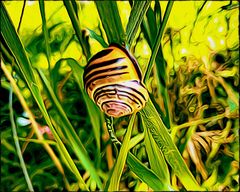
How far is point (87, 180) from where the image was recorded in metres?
0.71

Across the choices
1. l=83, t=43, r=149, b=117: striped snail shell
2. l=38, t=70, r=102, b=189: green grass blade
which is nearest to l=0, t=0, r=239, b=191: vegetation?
l=38, t=70, r=102, b=189: green grass blade

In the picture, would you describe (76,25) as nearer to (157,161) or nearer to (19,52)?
(19,52)

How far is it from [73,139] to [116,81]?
169 millimetres

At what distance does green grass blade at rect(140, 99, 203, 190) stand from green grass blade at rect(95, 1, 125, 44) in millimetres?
100

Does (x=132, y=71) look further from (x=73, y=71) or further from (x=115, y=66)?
(x=73, y=71)

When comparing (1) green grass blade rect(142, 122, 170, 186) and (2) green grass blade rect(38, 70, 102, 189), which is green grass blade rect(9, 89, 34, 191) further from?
(1) green grass blade rect(142, 122, 170, 186)

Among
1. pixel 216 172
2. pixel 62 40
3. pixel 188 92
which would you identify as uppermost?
pixel 62 40

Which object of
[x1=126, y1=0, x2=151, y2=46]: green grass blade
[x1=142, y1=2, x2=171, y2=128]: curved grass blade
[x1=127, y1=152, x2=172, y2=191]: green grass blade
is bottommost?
[x1=127, y1=152, x2=172, y2=191]: green grass blade

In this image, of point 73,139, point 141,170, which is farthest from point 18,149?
point 141,170

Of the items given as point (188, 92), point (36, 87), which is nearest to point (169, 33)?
point (188, 92)

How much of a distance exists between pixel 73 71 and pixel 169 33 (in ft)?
0.52

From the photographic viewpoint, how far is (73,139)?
2.24 feet

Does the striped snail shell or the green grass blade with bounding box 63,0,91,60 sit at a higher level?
the green grass blade with bounding box 63,0,91,60

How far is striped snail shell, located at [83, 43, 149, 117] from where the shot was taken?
0.55 meters
